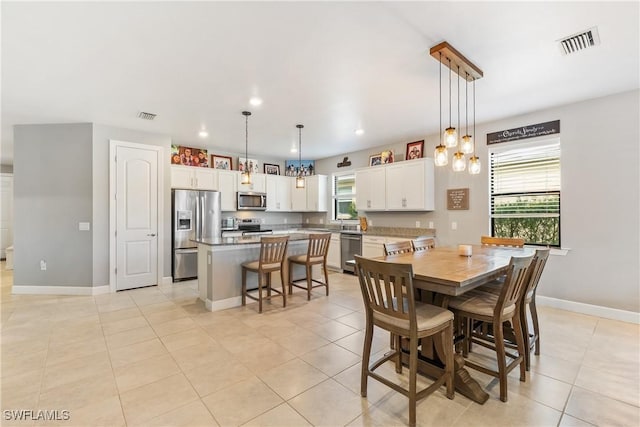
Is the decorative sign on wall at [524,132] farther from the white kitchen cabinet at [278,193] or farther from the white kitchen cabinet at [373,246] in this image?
the white kitchen cabinet at [278,193]

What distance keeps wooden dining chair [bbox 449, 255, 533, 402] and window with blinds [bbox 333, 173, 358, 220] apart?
454cm

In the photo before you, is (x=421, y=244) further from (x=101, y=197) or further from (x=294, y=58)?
(x=101, y=197)

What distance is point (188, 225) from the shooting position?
18.0ft

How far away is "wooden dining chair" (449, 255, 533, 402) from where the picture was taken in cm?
198

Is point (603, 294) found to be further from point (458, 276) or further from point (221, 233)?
point (221, 233)

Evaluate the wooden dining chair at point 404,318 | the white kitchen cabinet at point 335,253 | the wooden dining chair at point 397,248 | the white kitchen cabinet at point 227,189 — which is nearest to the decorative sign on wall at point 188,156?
the white kitchen cabinet at point 227,189

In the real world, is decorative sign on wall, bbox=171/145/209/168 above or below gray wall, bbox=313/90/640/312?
above

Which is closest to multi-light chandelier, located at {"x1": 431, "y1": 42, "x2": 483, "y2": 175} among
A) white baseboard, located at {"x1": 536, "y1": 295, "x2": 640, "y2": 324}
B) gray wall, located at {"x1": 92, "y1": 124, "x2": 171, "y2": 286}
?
white baseboard, located at {"x1": 536, "y1": 295, "x2": 640, "y2": 324}

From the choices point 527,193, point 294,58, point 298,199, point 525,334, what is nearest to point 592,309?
point 527,193

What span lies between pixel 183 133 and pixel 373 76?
3582 millimetres

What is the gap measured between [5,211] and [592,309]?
12.7m

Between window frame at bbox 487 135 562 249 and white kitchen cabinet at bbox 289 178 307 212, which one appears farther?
white kitchen cabinet at bbox 289 178 307 212

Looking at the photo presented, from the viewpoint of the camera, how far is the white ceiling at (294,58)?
2.11 meters

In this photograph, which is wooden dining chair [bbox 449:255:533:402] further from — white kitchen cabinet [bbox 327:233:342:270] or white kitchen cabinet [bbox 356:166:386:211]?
white kitchen cabinet [bbox 327:233:342:270]
